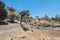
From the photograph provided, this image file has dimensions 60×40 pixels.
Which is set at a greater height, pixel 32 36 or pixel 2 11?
pixel 2 11

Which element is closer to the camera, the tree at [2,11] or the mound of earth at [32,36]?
the mound of earth at [32,36]

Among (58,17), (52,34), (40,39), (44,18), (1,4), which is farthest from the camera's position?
(58,17)

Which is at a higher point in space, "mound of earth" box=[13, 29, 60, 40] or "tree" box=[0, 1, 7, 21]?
"tree" box=[0, 1, 7, 21]

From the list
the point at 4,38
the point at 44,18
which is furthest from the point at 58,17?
the point at 4,38

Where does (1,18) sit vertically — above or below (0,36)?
above

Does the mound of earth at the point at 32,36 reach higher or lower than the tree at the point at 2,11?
lower

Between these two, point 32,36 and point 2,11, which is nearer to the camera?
point 32,36

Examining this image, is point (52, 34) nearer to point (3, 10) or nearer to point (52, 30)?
point (52, 30)

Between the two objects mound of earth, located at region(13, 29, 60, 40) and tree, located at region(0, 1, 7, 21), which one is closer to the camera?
mound of earth, located at region(13, 29, 60, 40)

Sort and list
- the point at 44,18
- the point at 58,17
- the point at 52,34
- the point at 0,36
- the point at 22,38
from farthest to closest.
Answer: the point at 58,17 < the point at 44,18 < the point at 52,34 < the point at 22,38 < the point at 0,36

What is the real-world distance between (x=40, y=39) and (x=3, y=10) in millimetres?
13081

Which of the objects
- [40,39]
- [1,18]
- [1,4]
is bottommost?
[40,39]

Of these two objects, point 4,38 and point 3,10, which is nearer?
point 4,38

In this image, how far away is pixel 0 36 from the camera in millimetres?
18281
